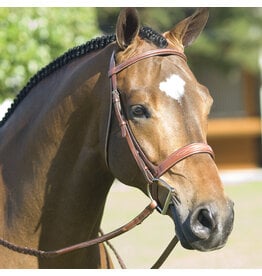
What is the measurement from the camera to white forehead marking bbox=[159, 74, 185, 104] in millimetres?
3100

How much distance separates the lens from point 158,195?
310cm

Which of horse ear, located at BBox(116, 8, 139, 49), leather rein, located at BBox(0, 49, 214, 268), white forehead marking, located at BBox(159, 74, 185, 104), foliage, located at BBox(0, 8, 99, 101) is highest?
foliage, located at BBox(0, 8, 99, 101)

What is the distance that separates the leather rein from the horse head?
1 cm

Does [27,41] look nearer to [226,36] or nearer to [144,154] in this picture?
[144,154]

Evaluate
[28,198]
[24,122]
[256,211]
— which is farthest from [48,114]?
[256,211]

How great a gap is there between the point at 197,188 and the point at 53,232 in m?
0.79

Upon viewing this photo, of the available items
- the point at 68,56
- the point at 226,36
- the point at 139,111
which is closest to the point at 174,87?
the point at 139,111

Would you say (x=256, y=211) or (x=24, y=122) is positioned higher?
(x=256, y=211)

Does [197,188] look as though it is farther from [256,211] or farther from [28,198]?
[256,211]

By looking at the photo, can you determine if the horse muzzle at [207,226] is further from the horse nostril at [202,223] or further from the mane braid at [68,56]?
the mane braid at [68,56]

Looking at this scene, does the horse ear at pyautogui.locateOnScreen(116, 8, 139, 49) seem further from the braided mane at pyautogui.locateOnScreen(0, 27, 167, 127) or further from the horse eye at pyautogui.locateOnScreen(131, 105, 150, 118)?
the horse eye at pyautogui.locateOnScreen(131, 105, 150, 118)

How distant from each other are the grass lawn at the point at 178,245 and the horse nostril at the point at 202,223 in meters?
3.85

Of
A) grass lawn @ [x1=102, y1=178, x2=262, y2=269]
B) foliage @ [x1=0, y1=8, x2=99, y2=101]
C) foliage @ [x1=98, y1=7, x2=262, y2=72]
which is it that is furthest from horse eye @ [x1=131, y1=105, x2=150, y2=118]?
foliage @ [x1=98, y1=7, x2=262, y2=72]

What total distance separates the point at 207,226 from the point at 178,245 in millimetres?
6276
